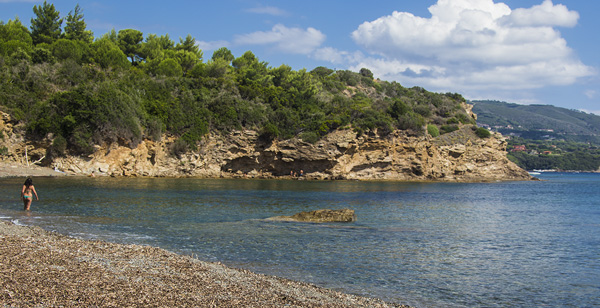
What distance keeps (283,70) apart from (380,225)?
2124 inches

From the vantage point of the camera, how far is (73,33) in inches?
2539

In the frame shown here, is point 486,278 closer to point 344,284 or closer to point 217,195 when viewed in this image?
point 344,284

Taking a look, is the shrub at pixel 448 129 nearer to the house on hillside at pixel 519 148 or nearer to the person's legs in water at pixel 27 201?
the person's legs in water at pixel 27 201

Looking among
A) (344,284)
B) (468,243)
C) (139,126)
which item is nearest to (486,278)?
(344,284)

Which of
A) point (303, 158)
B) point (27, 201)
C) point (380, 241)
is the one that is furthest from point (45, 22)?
point (380, 241)

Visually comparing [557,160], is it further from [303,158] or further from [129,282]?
[129,282]

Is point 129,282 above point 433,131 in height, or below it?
below

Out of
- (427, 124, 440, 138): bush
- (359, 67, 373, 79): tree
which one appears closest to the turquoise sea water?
(427, 124, 440, 138): bush

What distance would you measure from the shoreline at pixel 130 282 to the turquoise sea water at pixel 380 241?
1.37 m

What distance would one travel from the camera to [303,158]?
5631cm

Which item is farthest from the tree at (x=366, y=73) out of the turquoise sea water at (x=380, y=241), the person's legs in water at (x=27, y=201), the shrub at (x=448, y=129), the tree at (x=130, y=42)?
the person's legs in water at (x=27, y=201)

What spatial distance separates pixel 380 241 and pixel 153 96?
4397 cm

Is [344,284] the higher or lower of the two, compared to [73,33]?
lower

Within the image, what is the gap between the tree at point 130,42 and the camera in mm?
68188
